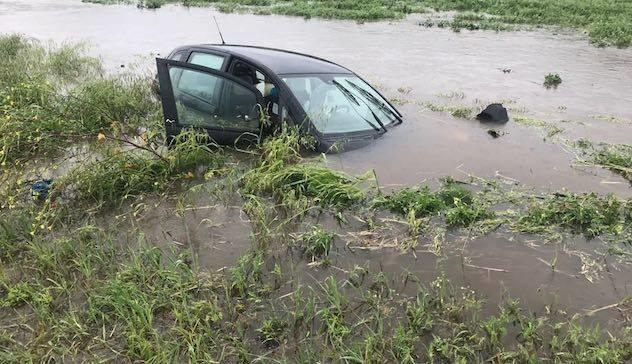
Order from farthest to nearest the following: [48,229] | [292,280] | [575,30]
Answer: [575,30] < [48,229] < [292,280]

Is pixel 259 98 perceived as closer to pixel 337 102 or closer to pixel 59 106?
pixel 337 102

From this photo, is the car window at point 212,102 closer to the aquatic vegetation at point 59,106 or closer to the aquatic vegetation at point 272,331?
the aquatic vegetation at point 59,106

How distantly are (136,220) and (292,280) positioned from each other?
6.05ft

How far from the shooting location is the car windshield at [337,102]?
6.00 meters

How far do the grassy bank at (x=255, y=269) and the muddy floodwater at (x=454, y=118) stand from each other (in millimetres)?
157

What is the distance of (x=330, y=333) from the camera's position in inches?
133

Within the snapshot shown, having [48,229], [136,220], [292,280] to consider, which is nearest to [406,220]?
[292,280]

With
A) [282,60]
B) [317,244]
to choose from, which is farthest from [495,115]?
[317,244]

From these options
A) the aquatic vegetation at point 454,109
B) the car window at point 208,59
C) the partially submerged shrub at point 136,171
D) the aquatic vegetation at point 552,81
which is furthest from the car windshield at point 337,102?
the aquatic vegetation at point 552,81

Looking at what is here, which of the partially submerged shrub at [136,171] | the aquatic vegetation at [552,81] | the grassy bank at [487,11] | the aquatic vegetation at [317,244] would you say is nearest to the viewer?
the aquatic vegetation at [317,244]

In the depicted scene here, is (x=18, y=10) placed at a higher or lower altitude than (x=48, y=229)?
higher

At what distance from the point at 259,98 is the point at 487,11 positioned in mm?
20941

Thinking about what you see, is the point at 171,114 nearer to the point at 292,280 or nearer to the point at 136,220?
the point at 136,220

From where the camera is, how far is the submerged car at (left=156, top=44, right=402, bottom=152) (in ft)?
18.4
